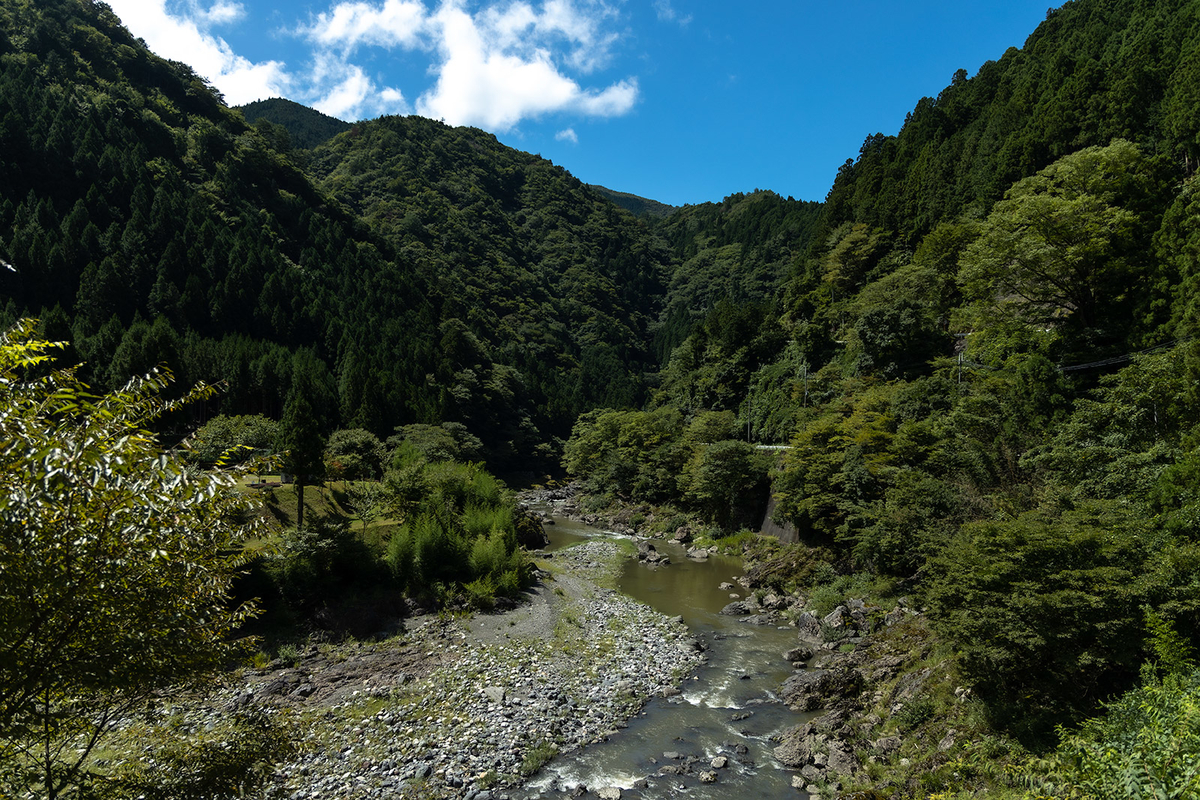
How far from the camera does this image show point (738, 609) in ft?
84.8

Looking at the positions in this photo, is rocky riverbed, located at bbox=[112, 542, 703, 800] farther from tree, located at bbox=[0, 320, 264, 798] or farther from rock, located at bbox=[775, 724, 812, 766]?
tree, located at bbox=[0, 320, 264, 798]

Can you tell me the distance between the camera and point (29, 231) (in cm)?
A: 5344

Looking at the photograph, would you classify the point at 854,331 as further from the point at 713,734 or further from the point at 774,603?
the point at 713,734

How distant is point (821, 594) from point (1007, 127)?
41.1 meters

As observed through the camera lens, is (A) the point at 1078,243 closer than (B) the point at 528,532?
Yes

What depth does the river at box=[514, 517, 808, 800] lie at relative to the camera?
13211 mm

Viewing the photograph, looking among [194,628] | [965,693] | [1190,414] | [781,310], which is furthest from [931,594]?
[781,310]

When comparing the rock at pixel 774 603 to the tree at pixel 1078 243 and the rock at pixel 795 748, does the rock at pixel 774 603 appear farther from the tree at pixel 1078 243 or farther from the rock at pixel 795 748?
the tree at pixel 1078 243

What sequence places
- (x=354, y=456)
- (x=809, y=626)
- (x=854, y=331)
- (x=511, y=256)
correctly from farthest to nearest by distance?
1. (x=511, y=256)
2. (x=854, y=331)
3. (x=354, y=456)
4. (x=809, y=626)

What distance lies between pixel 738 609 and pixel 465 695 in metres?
13.8

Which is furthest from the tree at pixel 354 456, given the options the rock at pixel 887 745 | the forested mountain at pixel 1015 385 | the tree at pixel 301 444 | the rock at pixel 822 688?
the rock at pixel 887 745

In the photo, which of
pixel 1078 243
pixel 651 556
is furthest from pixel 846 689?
pixel 1078 243

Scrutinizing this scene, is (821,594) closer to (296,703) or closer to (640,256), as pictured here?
(296,703)

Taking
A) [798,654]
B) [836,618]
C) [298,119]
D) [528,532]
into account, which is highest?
[298,119]
